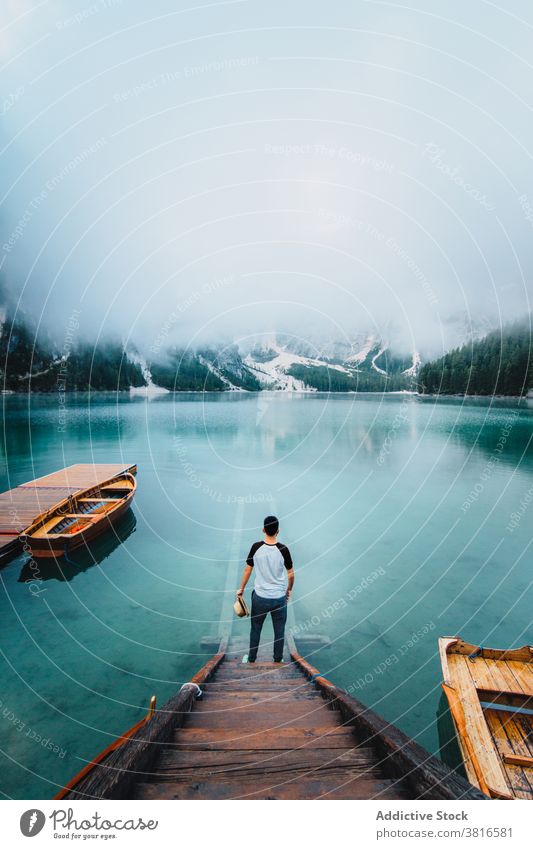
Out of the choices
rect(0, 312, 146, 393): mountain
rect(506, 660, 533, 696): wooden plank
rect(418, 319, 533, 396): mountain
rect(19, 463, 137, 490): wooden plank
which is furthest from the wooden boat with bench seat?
rect(0, 312, 146, 393): mountain

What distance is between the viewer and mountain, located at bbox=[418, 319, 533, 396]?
108m

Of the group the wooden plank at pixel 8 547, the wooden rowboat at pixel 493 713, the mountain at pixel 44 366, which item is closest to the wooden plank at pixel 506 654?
the wooden rowboat at pixel 493 713

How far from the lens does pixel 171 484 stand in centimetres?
2627

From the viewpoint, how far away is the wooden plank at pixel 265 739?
3564 mm

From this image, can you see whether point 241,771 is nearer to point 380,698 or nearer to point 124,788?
point 124,788

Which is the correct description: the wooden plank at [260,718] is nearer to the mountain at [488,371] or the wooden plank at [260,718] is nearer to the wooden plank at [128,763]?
the wooden plank at [128,763]

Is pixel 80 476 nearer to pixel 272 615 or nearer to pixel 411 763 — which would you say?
pixel 272 615

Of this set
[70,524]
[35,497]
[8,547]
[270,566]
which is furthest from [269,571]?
[35,497]

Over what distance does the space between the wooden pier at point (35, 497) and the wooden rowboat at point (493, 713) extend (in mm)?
14398

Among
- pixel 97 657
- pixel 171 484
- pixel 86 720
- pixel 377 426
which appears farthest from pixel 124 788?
pixel 377 426

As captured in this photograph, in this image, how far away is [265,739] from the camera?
375 centimetres

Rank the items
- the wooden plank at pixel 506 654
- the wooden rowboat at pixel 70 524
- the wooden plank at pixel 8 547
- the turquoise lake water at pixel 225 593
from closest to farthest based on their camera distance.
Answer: the wooden plank at pixel 506 654
the turquoise lake water at pixel 225 593
the wooden plank at pixel 8 547
the wooden rowboat at pixel 70 524

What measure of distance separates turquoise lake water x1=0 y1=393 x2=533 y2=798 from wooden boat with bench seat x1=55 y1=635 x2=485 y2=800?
4058 millimetres

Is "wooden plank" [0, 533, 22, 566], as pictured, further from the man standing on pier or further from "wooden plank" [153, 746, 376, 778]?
"wooden plank" [153, 746, 376, 778]
